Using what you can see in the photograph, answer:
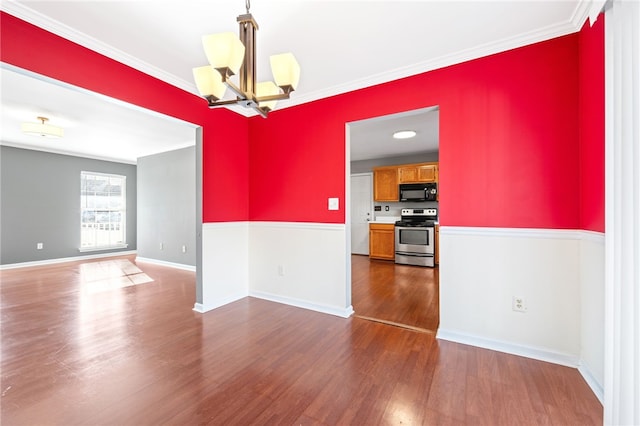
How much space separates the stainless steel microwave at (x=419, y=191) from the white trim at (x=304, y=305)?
3.63 metres

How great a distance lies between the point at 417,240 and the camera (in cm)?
531

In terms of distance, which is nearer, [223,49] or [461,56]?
[223,49]

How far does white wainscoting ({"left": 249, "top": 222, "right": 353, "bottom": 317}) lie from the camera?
2855mm

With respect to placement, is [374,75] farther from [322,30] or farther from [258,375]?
[258,375]

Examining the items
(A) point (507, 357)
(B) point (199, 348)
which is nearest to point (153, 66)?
(B) point (199, 348)

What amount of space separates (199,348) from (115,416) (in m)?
0.74

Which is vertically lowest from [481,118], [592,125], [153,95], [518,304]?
[518,304]

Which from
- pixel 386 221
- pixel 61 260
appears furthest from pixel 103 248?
pixel 386 221

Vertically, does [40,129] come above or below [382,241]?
above

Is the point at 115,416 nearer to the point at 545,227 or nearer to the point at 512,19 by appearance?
the point at 545,227

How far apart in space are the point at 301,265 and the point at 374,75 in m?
2.28

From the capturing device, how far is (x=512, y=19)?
1.85 meters

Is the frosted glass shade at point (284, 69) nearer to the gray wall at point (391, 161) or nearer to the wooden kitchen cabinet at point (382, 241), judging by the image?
the wooden kitchen cabinet at point (382, 241)
